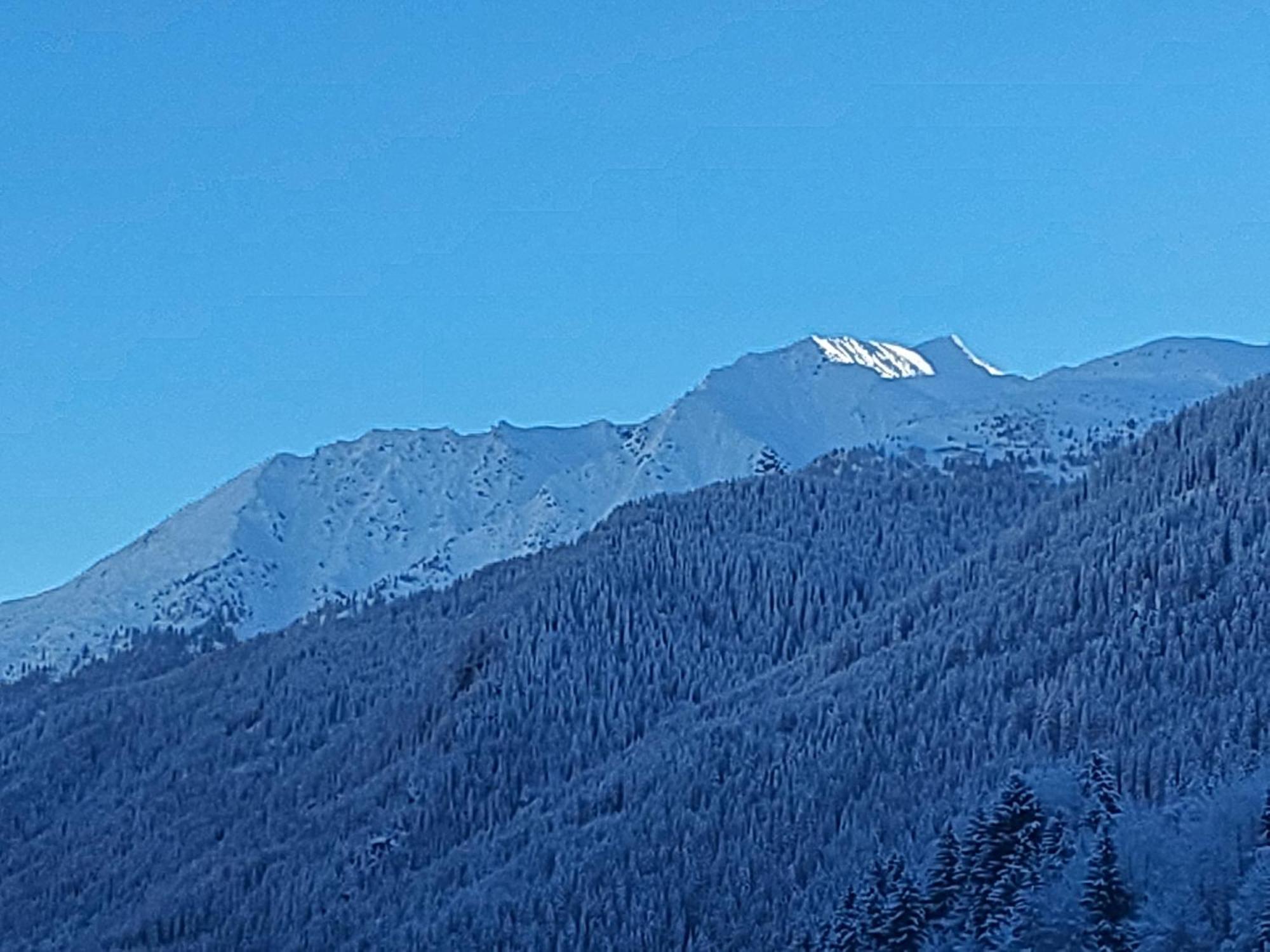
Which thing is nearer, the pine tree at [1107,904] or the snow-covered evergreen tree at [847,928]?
the pine tree at [1107,904]

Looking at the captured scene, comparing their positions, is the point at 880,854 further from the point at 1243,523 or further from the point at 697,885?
the point at 1243,523

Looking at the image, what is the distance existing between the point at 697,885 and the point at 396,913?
3259cm

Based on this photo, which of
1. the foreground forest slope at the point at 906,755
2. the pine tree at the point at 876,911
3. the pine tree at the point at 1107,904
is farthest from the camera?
the foreground forest slope at the point at 906,755

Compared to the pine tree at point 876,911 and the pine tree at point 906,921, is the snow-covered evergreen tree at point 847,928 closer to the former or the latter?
the pine tree at point 876,911

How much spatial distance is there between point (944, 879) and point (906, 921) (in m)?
4.68

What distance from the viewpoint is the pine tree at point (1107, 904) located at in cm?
13612

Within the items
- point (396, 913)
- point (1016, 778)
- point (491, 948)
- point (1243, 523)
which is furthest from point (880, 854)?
point (1243, 523)

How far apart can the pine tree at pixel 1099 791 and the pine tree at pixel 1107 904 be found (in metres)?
5.55

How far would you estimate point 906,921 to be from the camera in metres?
143

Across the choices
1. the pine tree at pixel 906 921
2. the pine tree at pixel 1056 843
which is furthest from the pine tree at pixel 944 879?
the pine tree at pixel 1056 843

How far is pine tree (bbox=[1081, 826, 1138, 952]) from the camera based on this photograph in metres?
136

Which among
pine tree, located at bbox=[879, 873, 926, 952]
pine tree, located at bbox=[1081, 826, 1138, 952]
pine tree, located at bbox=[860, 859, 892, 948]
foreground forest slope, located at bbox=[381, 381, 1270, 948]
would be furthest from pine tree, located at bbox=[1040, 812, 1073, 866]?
pine tree, located at bbox=[860, 859, 892, 948]

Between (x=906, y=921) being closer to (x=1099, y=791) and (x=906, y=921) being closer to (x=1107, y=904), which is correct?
(x=1107, y=904)

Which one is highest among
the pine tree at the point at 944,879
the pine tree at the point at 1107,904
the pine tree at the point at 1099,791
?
the pine tree at the point at 1099,791
